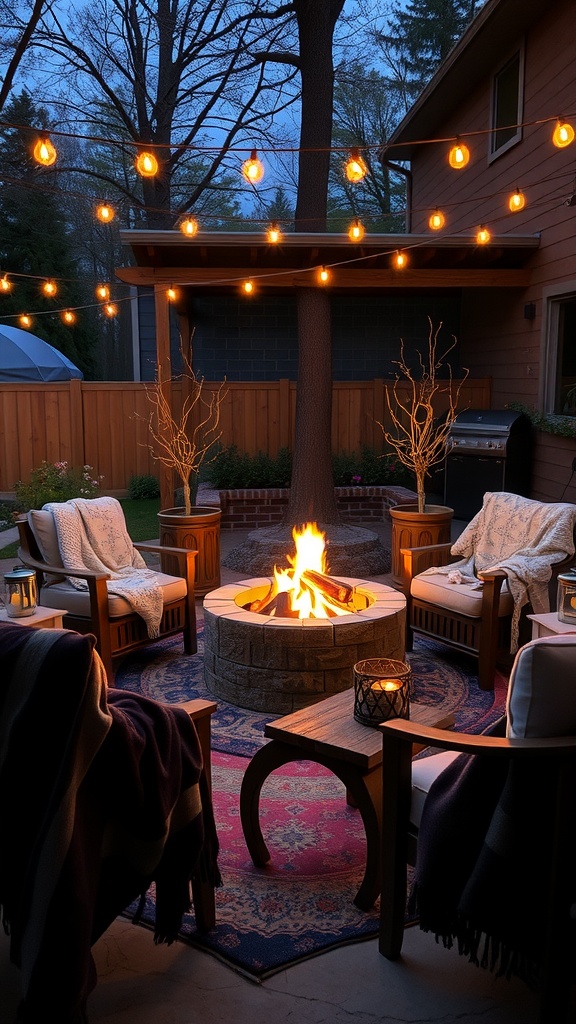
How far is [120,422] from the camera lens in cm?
1049

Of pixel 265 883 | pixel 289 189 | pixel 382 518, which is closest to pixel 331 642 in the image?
pixel 265 883

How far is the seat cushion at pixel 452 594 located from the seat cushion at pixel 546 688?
237 centimetres

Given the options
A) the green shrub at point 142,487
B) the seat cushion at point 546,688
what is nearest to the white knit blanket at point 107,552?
the seat cushion at point 546,688

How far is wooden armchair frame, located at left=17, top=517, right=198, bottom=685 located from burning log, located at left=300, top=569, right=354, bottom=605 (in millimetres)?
787

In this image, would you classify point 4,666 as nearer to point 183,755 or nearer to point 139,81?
point 183,755

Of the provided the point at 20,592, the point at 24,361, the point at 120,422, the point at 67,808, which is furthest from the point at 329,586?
the point at 24,361

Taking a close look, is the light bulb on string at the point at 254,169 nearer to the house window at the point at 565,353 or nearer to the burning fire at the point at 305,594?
the burning fire at the point at 305,594

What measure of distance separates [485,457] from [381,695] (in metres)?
5.67

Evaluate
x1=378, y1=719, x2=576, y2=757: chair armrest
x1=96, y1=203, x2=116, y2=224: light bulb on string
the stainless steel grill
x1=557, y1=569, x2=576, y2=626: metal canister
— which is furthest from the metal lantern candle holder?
the stainless steel grill

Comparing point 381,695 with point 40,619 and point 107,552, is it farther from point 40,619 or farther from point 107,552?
point 107,552

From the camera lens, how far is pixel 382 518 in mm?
9039

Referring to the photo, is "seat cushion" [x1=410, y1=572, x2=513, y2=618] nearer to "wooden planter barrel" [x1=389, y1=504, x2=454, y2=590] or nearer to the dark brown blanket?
"wooden planter barrel" [x1=389, y1=504, x2=454, y2=590]

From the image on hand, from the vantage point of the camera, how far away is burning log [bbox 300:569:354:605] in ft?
13.8

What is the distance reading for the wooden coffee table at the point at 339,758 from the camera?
229cm
